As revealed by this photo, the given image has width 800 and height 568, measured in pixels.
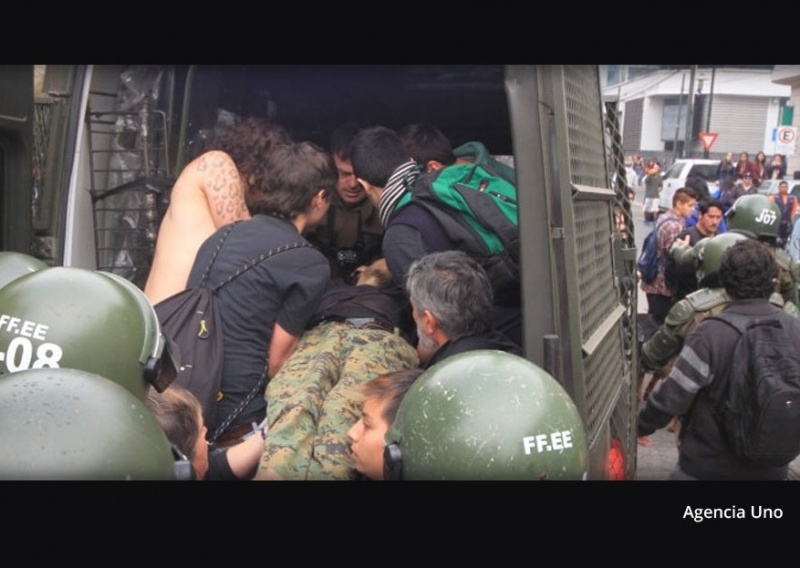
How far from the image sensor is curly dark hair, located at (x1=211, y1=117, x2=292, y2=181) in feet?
10.8

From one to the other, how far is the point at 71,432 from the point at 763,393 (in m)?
2.89

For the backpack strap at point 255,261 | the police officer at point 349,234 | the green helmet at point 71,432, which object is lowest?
the police officer at point 349,234

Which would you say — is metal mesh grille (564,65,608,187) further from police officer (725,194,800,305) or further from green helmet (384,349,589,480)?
police officer (725,194,800,305)

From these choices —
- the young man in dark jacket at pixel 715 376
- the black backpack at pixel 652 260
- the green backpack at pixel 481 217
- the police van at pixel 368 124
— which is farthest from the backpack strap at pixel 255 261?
the black backpack at pixel 652 260

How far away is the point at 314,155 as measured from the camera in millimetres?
3197

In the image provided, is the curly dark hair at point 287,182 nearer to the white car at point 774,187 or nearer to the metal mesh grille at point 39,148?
the metal mesh grille at point 39,148

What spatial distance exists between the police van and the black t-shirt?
58 cm

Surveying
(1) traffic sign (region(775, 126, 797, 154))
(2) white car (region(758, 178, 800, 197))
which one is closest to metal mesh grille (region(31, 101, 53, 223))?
(2) white car (region(758, 178, 800, 197))

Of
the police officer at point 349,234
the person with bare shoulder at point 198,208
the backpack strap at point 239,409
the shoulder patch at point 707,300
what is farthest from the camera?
the shoulder patch at point 707,300

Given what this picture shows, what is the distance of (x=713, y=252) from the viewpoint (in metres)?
5.14

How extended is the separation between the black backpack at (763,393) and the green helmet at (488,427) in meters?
1.95

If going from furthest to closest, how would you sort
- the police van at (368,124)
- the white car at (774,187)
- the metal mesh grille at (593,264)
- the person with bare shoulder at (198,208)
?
the white car at (774,187) < the person with bare shoulder at (198,208) < the metal mesh grille at (593,264) < the police van at (368,124)

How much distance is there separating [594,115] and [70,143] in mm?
1872

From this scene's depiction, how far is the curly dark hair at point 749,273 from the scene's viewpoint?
12.8 ft
